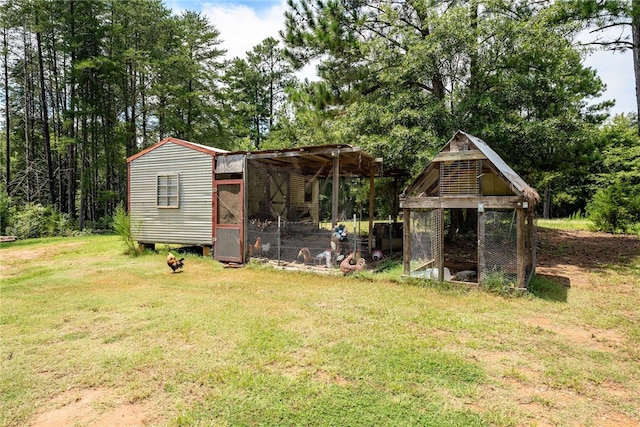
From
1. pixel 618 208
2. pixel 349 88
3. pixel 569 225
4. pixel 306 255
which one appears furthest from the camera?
pixel 569 225

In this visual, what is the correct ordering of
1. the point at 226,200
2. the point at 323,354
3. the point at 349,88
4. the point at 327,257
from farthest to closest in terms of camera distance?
1. the point at 349,88
2. the point at 226,200
3. the point at 327,257
4. the point at 323,354

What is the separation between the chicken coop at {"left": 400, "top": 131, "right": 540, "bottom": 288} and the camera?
257 inches

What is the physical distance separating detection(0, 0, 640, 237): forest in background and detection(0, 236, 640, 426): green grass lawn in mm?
5121

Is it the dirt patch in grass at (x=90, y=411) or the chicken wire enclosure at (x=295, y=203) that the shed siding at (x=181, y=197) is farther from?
the dirt patch in grass at (x=90, y=411)

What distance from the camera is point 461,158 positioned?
686 centimetres

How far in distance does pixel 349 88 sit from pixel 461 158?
20.9ft

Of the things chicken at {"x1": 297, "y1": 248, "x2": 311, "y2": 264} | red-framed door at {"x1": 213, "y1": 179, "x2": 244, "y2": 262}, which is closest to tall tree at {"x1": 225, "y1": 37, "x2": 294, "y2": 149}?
red-framed door at {"x1": 213, "y1": 179, "x2": 244, "y2": 262}

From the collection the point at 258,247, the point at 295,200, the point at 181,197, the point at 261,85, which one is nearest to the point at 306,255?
the point at 258,247

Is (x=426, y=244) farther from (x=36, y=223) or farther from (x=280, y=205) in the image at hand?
(x=36, y=223)

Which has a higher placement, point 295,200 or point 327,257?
point 295,200

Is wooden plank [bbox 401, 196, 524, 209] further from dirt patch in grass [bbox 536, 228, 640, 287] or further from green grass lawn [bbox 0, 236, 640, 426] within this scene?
dirt patch in grass [bbox 536, 228, 640, 287]

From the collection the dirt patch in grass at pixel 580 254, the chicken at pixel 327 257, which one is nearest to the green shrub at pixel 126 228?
the chicken at pixel 327 257

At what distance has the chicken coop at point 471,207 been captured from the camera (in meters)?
6.53

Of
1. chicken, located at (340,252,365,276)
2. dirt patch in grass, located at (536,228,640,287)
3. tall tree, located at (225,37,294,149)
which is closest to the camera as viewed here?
chicken, located at (340,252,365,276)
